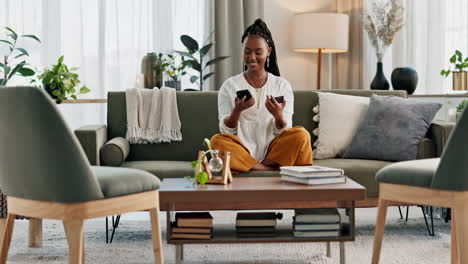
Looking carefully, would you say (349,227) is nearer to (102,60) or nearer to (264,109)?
(264,109)

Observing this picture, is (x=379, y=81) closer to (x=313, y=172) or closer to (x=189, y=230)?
(x=313, y=172)

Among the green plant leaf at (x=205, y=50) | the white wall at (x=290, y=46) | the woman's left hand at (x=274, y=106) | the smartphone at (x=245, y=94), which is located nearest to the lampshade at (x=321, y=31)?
the white wall at (x=290, y=46)

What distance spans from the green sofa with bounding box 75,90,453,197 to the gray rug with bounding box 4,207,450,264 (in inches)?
14.7

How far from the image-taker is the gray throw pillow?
3543mm

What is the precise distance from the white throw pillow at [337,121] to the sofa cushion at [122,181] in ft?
5.41

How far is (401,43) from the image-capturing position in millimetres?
5348

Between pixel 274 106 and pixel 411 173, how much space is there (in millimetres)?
1082

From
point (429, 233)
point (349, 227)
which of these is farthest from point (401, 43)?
point (349, 227)

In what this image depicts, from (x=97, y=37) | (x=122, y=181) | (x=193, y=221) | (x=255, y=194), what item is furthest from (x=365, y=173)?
(x=97, y=37)

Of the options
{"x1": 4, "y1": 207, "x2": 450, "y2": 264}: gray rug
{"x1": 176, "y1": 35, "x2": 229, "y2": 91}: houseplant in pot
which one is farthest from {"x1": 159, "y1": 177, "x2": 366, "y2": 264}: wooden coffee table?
{"x1": 176, "y1": 35, "x2": 229, "y2": 91}: houseplant in pot

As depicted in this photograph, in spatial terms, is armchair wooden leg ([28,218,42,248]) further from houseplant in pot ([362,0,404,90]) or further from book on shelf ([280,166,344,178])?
houseplant in pot ([362,0,404,90])

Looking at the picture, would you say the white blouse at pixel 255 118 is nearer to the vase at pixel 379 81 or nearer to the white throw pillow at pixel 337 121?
the white throw pillow at pixel 337 121

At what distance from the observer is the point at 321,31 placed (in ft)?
16.5

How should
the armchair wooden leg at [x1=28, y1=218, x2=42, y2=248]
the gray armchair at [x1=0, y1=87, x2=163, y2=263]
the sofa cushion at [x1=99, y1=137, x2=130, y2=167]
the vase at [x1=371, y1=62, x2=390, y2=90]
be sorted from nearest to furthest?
the gray armchair at [x1=0, y1=87, x2=163, y2=263]
the armchair wooden leg at [x1=28, y1=218, x2=42, y2=248]
the sofa cushion at [x1=99, y1=137, x2=130, y2=167]
the vase at [x1=371, y1=62, x2=390, y2=90]
